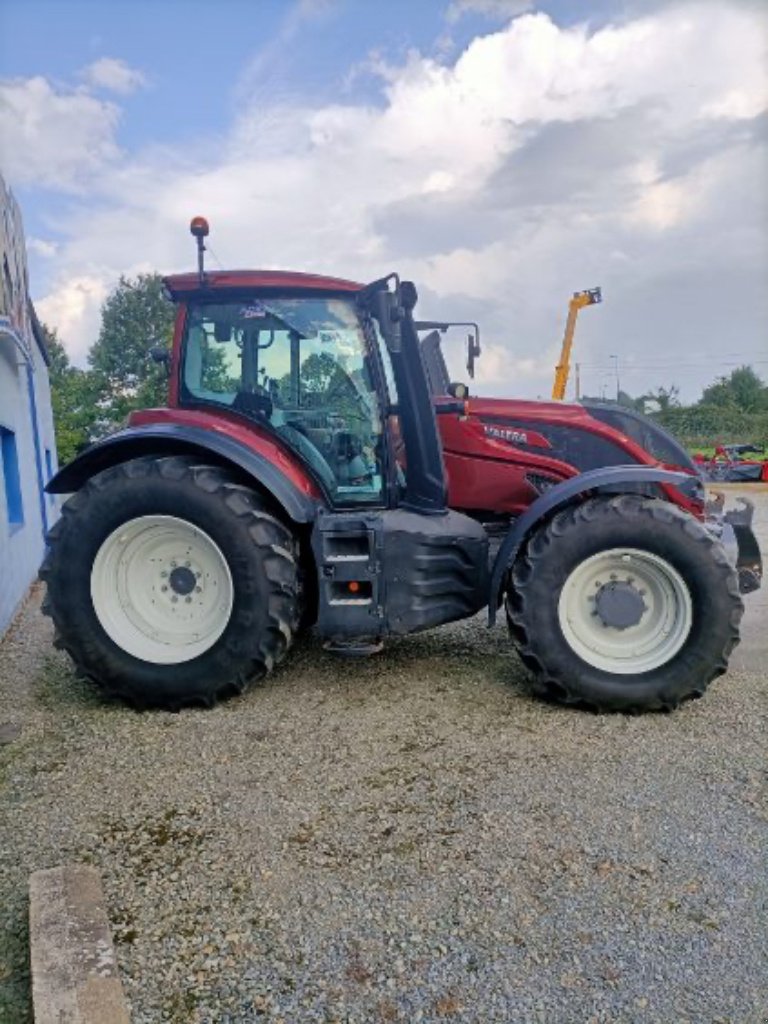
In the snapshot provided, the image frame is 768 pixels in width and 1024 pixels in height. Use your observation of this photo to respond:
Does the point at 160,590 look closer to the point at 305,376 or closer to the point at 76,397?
the point at 305,376

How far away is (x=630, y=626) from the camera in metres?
4.02

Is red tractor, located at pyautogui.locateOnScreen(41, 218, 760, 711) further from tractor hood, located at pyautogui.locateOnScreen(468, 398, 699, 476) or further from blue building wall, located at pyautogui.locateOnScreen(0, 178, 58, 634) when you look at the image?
blue building wall, located at pyautogui.locateOnScreen(0, 178, 58, 634)

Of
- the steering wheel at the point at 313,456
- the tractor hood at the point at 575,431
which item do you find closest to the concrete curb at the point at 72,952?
the steering wheel at the point at 313,456

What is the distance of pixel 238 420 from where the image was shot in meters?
4.34

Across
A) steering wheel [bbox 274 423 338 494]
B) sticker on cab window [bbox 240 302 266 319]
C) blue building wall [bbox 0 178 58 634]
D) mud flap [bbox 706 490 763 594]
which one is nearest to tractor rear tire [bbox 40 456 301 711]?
steering wheel [bbox 274 423 338 494]

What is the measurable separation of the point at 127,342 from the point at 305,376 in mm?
39562

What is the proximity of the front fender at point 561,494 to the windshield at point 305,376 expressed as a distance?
0.75 meters

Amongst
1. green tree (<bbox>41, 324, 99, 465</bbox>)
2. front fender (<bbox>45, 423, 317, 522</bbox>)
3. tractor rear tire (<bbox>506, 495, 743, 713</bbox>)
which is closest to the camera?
tractor rear tire (<bbox>506, 495, 743, 713</bbox>)

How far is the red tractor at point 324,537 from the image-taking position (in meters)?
3.96

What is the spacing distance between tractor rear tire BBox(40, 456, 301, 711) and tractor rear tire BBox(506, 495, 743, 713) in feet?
4.16

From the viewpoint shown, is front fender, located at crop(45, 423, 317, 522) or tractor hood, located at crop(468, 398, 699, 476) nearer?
front fender, located at crop(45, 423, 317, 522)

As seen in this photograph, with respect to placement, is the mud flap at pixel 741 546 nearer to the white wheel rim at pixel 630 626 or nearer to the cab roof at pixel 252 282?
the white wheel rim at pixel 630 626

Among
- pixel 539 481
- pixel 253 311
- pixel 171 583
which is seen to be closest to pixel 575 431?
pixel 539 481

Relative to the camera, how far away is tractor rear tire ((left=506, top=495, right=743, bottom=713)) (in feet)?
12.8
